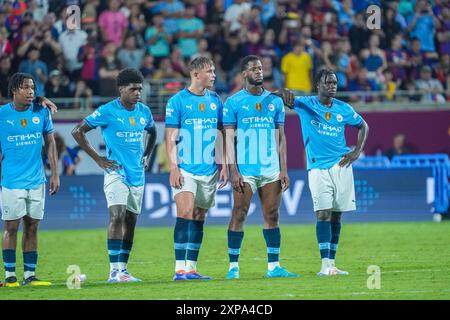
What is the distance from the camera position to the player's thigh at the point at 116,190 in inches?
506

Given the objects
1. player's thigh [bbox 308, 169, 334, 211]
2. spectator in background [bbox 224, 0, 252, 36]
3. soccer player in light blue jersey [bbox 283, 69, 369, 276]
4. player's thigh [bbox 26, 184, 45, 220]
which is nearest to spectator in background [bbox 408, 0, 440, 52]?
spectator in background [bbox 224, 0, 252, 36]

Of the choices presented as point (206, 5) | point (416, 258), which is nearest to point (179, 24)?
point (206, 5)

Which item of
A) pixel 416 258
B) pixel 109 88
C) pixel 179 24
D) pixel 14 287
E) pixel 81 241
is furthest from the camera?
pixel 179 24

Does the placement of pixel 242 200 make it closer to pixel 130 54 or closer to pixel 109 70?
pixel 109 70

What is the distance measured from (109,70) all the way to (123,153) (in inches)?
463

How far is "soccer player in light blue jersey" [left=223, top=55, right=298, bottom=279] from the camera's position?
13.1 meters

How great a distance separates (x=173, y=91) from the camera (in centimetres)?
2456

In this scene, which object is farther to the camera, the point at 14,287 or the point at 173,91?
the point at 173,91

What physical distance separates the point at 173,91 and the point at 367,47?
16.8 ft

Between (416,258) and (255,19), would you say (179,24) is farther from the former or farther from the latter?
(416,258)

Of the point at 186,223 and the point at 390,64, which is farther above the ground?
the point at 390,64

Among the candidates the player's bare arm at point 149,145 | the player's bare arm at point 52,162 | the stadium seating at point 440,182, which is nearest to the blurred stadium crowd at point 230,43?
the stadium seating at point 440,182

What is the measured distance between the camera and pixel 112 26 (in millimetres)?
25641

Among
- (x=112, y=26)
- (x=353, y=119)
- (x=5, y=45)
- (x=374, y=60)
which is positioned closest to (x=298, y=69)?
(x=374, y=60)
